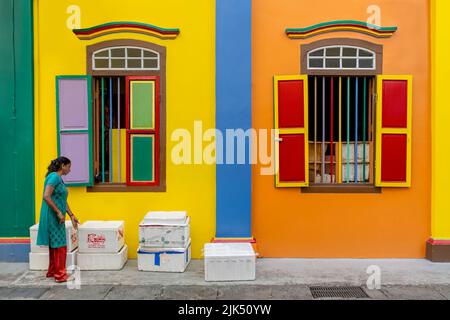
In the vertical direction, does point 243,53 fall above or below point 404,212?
above

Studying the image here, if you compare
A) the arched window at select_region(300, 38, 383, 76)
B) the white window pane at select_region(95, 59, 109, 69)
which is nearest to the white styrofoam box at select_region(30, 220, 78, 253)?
the white window pane at select_region(95, 59, 109, 69)

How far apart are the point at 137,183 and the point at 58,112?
5.11 ft

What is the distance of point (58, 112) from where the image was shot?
691 centimetres

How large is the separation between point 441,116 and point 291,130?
2.20m

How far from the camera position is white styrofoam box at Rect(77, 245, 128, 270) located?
6.47m

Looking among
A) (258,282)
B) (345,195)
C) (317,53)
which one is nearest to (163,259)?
(258,282)

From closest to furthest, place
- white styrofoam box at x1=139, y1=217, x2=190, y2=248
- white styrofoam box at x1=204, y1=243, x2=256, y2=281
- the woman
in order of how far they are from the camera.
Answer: the woman
white styrofoam box at x1=204, y1=243, x2=256, y2=281
white styrofoam box at x1=139, y1=217, x2=190, y2=248

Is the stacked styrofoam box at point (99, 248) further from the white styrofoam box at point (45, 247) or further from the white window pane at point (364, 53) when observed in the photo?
the white window pane at point (364, 53)

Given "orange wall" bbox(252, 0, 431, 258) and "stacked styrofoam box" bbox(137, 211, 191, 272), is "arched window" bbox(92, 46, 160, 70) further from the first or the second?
"stacked styrofoam box" bbox(137, 211, 191, 272)

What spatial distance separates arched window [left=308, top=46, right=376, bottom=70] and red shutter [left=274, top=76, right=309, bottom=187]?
408 millimetres

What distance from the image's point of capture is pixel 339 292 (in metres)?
5.69

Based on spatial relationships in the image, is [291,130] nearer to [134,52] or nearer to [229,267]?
[229,267]

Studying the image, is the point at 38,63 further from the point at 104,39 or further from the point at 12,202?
the point at 12,202
